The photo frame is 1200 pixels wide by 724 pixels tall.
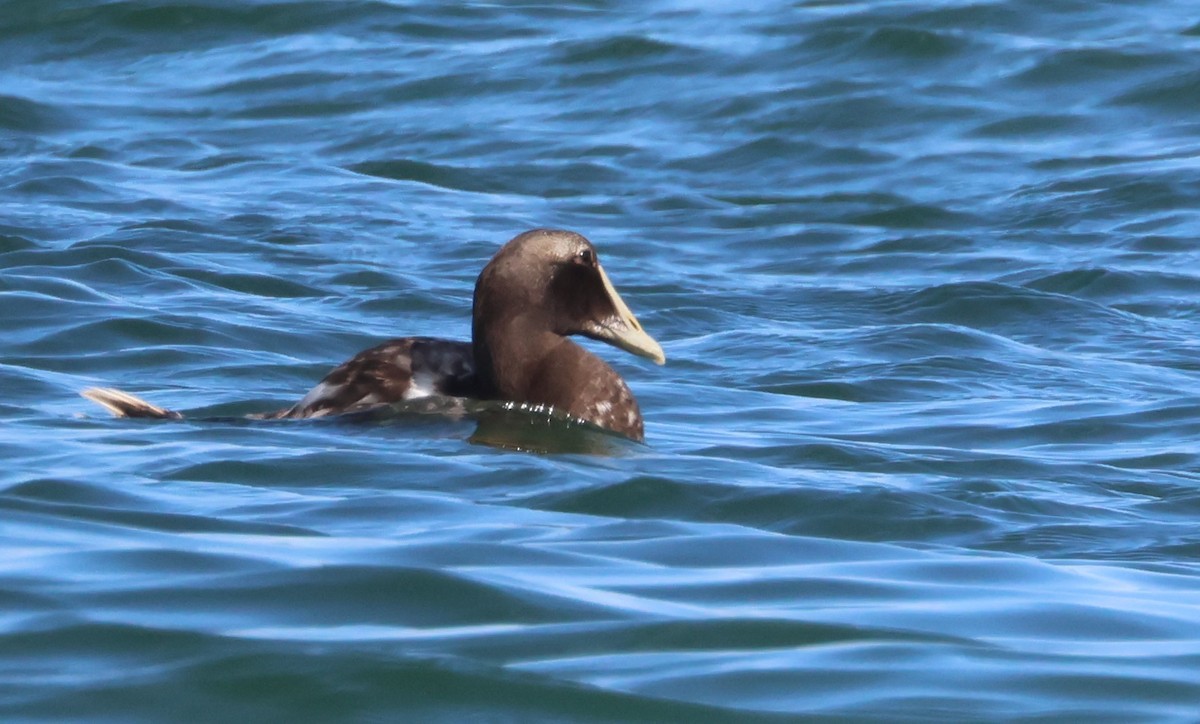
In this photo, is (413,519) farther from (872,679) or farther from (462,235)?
→ (462,235)

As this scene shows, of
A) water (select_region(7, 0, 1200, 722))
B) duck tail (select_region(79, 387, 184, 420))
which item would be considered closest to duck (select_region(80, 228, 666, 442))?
duck tail (select_region(79, 387, 184, 420))

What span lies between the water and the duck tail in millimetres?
191

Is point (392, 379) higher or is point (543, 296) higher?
point (543, 296)

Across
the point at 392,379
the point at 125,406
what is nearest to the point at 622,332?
the point at 392,379

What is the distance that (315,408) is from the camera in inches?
320

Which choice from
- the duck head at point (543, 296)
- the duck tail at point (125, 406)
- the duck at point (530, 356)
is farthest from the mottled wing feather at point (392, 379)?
the duck tail at point (125, 406)

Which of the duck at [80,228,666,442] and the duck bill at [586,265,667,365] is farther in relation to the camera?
the duck bill at [586,265,667,365]

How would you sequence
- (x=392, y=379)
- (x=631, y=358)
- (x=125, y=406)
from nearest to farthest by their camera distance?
(x=125, y=406) < (x=392, y=379) < (x=631, y=358)

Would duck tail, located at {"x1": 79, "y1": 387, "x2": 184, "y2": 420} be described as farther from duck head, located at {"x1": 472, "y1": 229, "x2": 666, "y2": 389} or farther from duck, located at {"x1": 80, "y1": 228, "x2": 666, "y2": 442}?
duck head, located at {"x1": 472, "y1": 229, "x2": 666, "y2": 389}

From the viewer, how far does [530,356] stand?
8.12m

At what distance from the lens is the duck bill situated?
825cm

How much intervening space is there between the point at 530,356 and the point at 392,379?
0.51 meters

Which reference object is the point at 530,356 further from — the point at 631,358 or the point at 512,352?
the point at 631,358

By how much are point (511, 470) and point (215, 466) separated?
910mm
